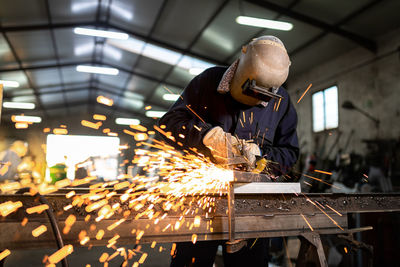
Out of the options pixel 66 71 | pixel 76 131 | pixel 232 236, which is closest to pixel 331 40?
pixel 232 236

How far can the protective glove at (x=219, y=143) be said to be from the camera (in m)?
1.38

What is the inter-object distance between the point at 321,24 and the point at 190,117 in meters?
5.05

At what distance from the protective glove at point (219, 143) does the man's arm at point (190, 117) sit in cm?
5

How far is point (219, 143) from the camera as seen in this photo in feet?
4.61

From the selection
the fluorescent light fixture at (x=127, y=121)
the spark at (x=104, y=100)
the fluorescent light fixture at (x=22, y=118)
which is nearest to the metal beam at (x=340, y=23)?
the spark at (x=104, y=100)

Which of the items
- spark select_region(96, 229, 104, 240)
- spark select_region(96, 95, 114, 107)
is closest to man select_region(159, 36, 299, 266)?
spark select_region(96, 229, 104, 240)

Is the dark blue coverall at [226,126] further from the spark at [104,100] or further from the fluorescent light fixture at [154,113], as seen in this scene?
the fluorescent light fixture at [154,113]

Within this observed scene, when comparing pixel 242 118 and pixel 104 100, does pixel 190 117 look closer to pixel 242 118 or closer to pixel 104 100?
pixel 242 118

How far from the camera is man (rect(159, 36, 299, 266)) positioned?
1373 millimetres

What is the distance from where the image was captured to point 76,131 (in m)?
13.0

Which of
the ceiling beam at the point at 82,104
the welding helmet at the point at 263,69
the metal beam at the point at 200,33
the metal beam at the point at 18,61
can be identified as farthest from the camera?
the ceiling beam at the point at 82,104

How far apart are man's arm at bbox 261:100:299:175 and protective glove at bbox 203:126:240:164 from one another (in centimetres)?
30

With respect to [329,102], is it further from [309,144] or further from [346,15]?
[346,15]

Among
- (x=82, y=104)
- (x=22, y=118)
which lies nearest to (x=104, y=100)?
(x=22, y=118)
